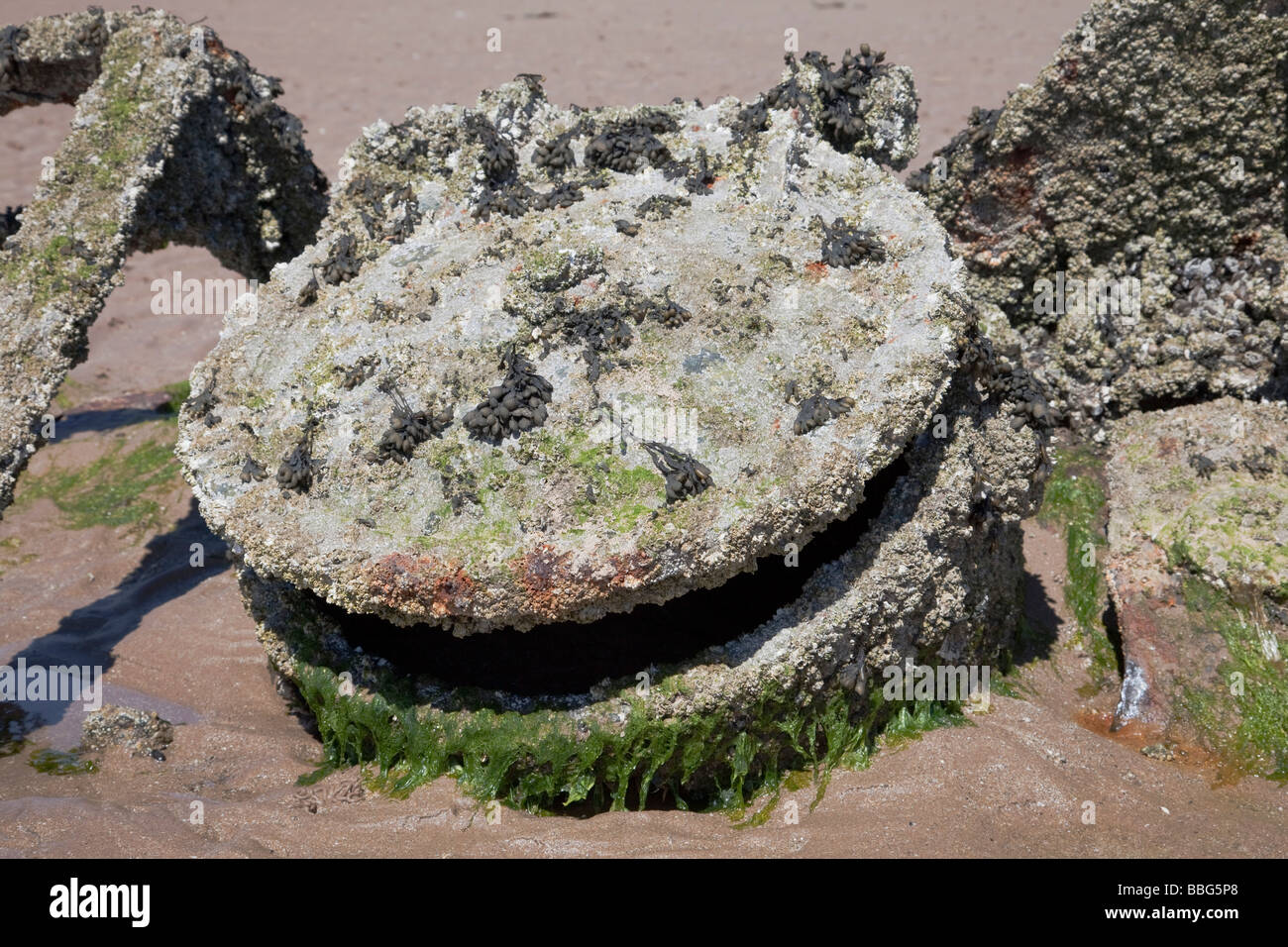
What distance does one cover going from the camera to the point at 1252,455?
5121mm

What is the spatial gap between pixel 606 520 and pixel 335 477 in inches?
39.3

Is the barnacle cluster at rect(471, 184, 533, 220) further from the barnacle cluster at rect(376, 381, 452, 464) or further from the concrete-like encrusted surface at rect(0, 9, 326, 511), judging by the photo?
the concrete-like encrusted surface at rect(0, 9, 326, 511)

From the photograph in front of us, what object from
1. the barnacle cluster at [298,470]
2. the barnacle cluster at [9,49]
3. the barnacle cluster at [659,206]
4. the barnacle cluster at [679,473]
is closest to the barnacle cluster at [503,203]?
the barnacle cluster at [659,206]

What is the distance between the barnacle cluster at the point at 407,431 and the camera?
4090 millimetres

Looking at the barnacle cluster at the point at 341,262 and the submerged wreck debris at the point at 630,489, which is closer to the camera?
the submerged wreck debris at the point at 630,489

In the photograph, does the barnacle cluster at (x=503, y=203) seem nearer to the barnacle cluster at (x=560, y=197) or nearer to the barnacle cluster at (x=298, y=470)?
the barnacle cluster at (x=560, y=197)

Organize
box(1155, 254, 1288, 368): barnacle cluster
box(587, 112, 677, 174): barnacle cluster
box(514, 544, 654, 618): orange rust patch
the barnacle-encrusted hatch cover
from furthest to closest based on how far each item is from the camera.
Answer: box(1155, 254, 1288, 368): barnacle cluster → box(587, 112, 677, 174): barnacle cluster → the barnacle-encrusted hatch cover → box(514, 544, 654, 618): orange rust patch

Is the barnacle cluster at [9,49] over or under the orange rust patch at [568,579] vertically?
over

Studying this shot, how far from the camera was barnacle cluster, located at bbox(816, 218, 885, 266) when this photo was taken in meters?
4.58

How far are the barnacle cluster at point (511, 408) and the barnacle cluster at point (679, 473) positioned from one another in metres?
0.46

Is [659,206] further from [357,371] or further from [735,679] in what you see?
[735,679]

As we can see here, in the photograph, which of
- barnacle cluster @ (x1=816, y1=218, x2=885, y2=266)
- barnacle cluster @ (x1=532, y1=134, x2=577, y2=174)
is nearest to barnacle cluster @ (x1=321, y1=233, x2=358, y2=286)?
barnacle cluster @ (x1=532, y1=134, x2=577, y2=174)

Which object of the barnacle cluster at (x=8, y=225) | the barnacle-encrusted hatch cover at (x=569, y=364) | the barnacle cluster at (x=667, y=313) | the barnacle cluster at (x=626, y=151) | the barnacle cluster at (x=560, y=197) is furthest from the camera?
the barnacle cluster at (x=8, y=225)

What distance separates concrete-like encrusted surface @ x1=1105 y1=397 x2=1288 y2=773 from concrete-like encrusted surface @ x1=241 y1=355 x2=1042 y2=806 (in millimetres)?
774
